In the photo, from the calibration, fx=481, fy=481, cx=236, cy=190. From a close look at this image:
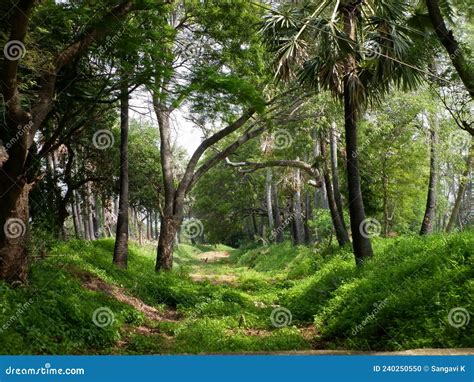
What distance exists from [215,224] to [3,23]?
36.2 m

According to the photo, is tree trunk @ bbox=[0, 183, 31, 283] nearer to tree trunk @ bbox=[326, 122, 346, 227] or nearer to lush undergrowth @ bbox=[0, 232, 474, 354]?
lush undergrowth @ bbox=[0, 232, 474, 354]

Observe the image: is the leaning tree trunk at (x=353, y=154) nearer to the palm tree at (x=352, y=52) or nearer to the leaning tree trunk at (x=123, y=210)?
the palm tree at (x=352, y=52)

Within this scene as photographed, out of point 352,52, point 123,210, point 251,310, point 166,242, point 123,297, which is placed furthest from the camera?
point 166,242

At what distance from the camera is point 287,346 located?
897 centimetres

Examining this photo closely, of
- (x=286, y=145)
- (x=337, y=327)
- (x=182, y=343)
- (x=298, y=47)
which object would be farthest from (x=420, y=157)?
(x=182, y=343)

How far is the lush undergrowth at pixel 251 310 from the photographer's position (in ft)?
24.2

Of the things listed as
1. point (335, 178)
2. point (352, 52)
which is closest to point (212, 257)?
point (335, 178)

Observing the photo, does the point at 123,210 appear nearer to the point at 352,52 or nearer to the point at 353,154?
the point at 353,154

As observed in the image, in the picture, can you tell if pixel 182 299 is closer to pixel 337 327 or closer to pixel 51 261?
pixel 51 261

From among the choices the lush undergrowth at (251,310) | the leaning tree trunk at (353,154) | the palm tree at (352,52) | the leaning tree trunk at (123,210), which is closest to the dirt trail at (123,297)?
the lush undergrowth at (251,310)

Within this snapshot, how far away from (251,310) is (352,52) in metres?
6.99

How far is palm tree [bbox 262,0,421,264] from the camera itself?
10.9 meters

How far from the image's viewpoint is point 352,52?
11.1m

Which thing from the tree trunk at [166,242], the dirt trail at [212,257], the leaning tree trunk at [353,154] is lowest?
the dirt trail at [212,257]
